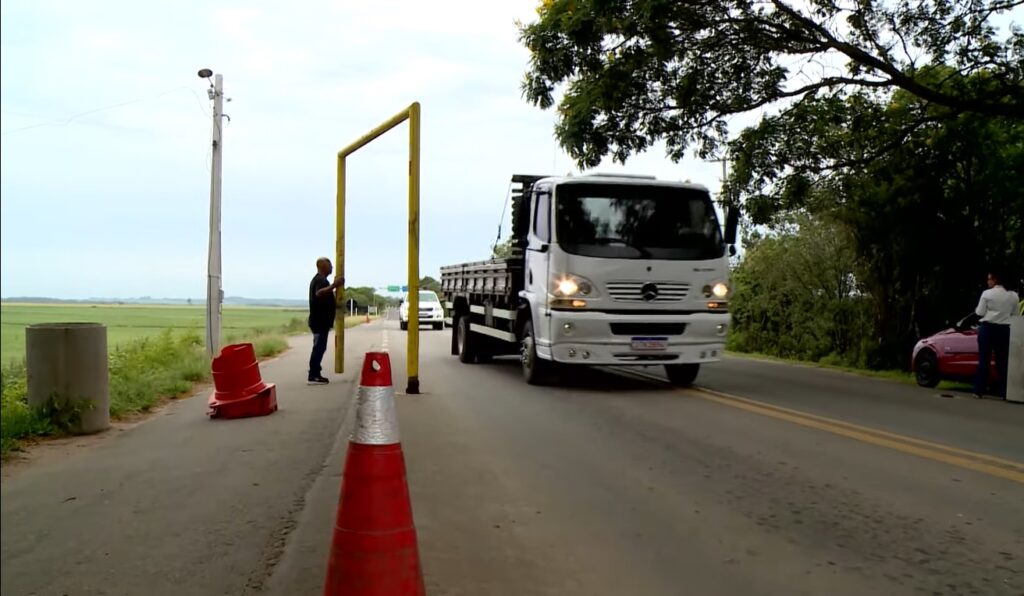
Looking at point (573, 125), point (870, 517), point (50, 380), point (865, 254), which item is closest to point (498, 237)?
point (573, 125)

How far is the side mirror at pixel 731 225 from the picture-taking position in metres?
11.5

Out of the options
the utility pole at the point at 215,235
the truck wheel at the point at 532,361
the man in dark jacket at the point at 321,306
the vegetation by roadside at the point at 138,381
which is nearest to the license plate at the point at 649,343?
the truck wheel at the point at 532,361

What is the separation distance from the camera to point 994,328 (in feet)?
37.5

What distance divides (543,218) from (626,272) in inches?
56.8

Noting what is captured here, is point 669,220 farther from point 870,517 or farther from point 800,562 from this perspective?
point 800,562

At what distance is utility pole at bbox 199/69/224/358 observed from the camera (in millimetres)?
15266

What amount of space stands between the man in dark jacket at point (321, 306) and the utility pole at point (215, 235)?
407cm

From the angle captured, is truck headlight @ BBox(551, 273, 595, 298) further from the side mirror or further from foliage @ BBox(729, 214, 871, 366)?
foliage @ BBox(729, 214, 871, 366)

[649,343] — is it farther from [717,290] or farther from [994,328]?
[994,328]

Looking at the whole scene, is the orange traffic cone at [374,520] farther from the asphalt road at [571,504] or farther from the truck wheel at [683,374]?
the truck wheel at [683,374]

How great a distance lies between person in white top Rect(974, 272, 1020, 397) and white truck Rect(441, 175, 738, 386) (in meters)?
3.60

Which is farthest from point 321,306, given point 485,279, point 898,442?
point 898,442

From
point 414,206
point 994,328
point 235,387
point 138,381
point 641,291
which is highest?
point 414,206

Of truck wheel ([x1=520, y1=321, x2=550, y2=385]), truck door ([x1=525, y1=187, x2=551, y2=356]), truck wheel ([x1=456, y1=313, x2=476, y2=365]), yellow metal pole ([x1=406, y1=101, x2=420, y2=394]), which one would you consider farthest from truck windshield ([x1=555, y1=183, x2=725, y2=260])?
truck wheel ([x1=456, y1=313, x2=476, y2=365])
